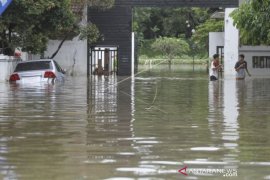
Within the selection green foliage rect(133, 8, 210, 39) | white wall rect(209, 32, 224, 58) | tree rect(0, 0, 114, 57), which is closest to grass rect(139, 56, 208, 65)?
green foliage rect(133, 8, 210, 39)

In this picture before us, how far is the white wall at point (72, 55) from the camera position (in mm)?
46312

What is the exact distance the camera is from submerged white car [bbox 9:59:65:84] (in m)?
27.0

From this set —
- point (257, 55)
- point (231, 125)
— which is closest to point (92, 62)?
point (257, 55)

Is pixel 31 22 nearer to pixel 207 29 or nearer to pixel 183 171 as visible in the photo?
pixel 183 171

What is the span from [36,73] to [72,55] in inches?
766

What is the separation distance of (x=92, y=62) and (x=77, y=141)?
39360mm

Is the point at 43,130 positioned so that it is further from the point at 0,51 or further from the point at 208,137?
the point at 0,51

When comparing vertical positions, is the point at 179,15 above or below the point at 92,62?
above

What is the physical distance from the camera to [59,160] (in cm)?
812

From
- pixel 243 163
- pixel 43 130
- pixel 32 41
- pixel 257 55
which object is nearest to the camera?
pixel 243 163

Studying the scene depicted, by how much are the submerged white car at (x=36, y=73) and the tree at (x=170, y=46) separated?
56120mm

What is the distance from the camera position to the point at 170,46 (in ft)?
276

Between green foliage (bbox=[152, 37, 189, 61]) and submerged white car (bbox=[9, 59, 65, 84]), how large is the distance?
56120mm

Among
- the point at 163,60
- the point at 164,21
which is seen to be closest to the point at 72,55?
the point at 163,60
